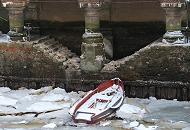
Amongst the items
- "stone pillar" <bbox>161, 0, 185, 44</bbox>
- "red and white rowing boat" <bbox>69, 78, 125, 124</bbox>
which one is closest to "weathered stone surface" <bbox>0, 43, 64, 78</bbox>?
"red and white rowing boat" <bbox>69, 78, 125, 124</bbox>

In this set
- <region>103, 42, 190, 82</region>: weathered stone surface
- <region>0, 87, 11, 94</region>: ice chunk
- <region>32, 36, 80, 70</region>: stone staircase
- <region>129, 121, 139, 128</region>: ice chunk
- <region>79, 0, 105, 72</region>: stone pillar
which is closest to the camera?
<region>129, 121, 139, 128</region>: ice chunk

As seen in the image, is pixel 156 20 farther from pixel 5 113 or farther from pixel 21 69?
pixel 5 113

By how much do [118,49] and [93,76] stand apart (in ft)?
6.33

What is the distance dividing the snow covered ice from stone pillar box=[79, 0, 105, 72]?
97 cm

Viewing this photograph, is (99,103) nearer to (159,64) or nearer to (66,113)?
(66,113)

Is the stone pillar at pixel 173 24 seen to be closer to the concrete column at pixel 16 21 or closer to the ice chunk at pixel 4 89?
the concrete column at pixel 16 21

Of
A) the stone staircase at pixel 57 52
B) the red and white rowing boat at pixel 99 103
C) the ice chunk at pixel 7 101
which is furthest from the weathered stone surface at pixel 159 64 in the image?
the ice chunk at pixel 7 101

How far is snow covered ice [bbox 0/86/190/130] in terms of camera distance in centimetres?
1224

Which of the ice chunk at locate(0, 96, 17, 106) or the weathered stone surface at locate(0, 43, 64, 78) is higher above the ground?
the weathered stone surface at locate(0, 43, 64, 78)

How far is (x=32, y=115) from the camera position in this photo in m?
13.1

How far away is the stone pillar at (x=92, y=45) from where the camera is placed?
1470cm

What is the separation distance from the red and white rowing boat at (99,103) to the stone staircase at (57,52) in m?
1.73

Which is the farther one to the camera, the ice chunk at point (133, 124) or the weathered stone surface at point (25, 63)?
the weathered stone surface at point (25, 63)

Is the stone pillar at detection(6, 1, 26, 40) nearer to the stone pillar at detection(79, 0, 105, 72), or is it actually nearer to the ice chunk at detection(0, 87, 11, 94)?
the ice chunk at detection(0, 87, 11, 94)
